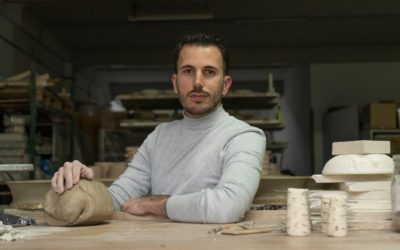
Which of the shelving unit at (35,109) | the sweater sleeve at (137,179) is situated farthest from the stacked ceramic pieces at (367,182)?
the shelving unit at (35,109)

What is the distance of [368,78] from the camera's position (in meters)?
8.49

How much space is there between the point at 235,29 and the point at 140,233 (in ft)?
21.9

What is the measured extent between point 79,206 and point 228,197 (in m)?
0.47

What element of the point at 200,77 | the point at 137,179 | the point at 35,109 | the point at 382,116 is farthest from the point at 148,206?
the point at 382,116

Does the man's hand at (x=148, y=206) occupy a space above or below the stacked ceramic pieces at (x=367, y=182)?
below

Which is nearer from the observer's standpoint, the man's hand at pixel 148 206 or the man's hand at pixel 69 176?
the man's hand at pixel 69 176

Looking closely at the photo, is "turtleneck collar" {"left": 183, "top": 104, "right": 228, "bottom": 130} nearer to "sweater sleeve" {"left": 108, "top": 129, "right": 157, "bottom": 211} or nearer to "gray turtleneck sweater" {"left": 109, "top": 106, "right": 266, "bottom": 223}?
"gray turtleneck sweater" {"left": 109, "top": 106, "right": 266, "bottom": 223}

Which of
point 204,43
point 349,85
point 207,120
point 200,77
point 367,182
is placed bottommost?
point 367,182

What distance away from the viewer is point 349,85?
8578 mm

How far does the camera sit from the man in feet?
5.33

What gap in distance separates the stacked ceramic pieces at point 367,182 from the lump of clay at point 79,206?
2.21 ft

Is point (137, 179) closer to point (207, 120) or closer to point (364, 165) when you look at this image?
point (207, 120)

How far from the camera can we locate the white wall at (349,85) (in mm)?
8422

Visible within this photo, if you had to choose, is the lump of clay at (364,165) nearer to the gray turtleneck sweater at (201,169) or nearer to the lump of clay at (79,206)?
the gray turtleneck sweater at (201,169)
